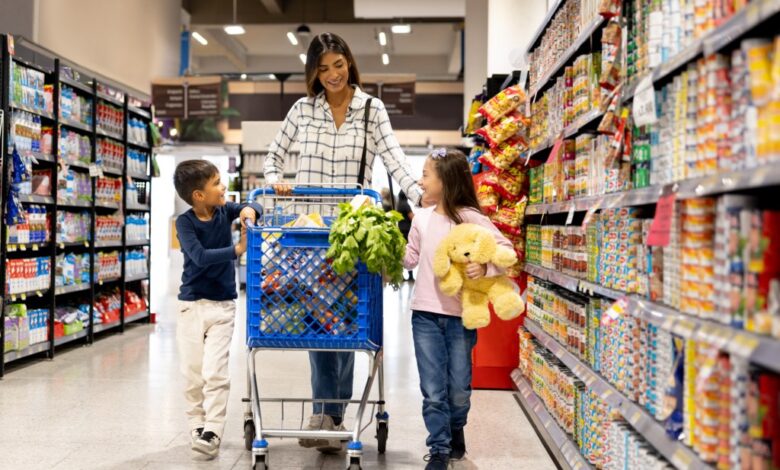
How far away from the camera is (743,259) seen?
1708 mm

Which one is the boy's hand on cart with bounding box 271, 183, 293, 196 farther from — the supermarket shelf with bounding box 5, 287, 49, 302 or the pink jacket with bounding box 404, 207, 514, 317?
the supermarket shelf with bounding box 5, 287, 49, 302

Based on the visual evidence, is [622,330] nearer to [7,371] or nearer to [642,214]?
[642,214]

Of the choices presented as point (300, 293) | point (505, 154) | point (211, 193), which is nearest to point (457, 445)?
point (300, 293)

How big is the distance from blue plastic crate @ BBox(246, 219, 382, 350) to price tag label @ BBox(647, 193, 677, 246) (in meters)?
1.31

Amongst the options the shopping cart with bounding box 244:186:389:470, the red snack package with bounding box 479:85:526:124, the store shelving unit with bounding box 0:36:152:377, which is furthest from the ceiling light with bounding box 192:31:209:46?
the shopping cart with bounding box 244:186:389:470

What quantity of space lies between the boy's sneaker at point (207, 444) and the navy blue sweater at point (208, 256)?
2.09ft

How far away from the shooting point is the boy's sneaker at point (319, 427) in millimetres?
3654

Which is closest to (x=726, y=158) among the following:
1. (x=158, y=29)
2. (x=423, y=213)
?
(x=423, y=213)

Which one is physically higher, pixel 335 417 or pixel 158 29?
pixel 158 29

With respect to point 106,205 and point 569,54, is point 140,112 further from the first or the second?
point 569,54

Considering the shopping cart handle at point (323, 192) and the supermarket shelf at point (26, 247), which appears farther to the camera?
the supermarket shelf at point (26, 247)

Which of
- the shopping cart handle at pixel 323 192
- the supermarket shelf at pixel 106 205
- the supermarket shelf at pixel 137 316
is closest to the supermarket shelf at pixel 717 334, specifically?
the shopping cart handle at pixel 323 192

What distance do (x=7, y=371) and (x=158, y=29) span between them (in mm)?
8435

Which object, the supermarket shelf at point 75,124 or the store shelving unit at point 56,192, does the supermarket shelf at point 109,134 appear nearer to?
the store shelving unit at point 56,192
